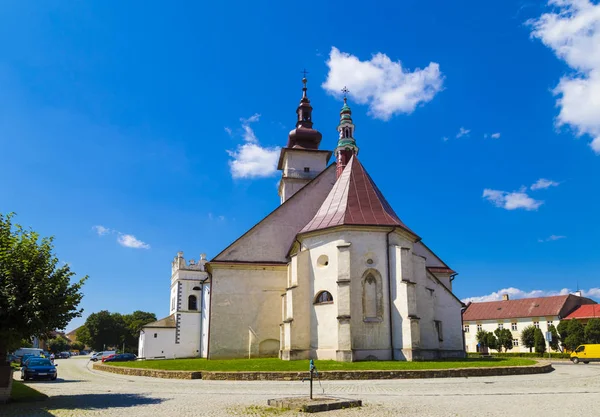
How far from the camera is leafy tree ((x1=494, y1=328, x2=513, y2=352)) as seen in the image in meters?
65.9

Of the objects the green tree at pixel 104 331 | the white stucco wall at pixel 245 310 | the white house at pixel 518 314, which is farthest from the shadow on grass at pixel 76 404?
the green tree at pixel 104 331

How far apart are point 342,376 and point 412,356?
738 centimetres

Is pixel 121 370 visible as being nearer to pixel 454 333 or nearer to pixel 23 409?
pixel 23 409

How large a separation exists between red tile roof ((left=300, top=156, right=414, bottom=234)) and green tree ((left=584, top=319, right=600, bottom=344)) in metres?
39.1

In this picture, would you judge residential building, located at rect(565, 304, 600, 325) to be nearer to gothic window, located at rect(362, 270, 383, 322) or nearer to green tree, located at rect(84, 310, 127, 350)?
gothic window, located at rect(362, 270, 383, 322)

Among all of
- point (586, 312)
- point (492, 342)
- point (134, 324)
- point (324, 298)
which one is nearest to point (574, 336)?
point (492, 342)

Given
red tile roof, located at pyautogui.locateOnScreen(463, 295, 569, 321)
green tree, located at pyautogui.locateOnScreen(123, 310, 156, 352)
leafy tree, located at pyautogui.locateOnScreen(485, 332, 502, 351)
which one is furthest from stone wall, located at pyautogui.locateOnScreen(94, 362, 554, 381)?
green tree, located at pyautogui.locateOnScreen(123, 310, 156, 352)

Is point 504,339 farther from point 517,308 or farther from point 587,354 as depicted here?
point 587,354

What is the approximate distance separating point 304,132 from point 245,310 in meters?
19.0

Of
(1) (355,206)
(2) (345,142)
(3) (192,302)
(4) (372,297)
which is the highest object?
(2) (345,142)

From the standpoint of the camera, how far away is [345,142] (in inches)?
1522

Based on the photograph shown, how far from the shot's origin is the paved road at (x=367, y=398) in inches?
457

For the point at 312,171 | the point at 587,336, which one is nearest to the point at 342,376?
the point at 312,171

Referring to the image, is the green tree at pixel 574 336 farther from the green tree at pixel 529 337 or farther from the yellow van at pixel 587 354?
the yellow van at pixel 587 354
